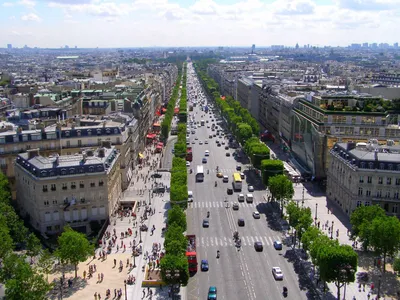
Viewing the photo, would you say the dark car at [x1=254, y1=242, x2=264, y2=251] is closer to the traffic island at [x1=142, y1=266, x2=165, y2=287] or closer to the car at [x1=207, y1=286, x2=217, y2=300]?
the car at [x1=207, y1=286, x2=217, y2=300]

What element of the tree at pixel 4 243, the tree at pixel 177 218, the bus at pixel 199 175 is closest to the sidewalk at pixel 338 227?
the bus at pixel 199 175

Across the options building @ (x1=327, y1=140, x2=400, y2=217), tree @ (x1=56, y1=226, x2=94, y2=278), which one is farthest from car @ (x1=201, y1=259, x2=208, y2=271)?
building @ (x1=327, y1=140, x2=400, y2=217)

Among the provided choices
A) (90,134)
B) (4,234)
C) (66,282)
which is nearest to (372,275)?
(66,282)

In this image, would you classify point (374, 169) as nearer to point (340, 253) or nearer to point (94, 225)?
point (340, 253)

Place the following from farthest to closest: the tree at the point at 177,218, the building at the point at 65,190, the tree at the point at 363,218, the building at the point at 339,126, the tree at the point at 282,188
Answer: the building at the point at 339,126 → the tree at the point at 282,188 → the building at the point at 65,190 → the tree at the point at 177,218 → the tree at the point at 363,218

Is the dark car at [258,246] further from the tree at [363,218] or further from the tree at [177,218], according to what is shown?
the tree at [363,218]

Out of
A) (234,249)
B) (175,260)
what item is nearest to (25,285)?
(175,260)

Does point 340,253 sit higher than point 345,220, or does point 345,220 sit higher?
point 340,253
